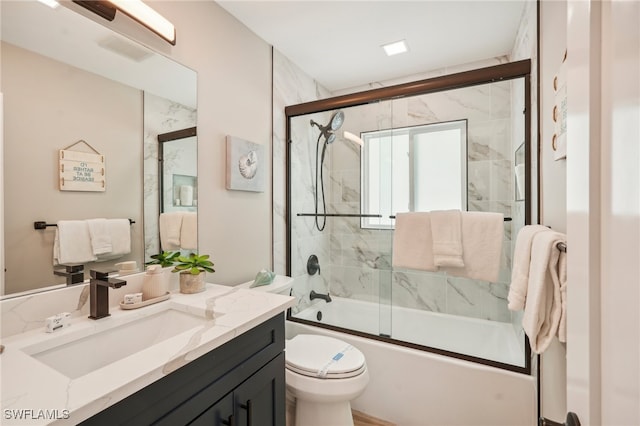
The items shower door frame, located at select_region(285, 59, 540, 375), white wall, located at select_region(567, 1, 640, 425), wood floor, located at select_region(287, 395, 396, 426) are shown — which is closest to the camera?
white wall, located at select_region(567, 1, 640, 425)

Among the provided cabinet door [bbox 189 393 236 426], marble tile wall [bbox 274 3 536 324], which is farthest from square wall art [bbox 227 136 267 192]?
cabinet door [bbox 189 393 236 426]

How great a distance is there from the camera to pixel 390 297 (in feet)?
7.83

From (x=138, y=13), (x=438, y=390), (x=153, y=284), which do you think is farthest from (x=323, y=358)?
(x=138, y=13)

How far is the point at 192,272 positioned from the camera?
1.41m

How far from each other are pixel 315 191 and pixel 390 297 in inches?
41.5

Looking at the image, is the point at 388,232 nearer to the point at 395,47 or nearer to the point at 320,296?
the point at 320,296

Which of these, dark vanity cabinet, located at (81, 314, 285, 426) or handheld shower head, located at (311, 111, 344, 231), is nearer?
dark vanity cabinet, located at (81, 314, 285, 426)

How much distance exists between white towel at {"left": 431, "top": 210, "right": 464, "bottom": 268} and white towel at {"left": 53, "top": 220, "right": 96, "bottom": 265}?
174cm

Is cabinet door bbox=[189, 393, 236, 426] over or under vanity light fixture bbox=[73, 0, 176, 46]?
under

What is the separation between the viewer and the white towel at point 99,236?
117 cm

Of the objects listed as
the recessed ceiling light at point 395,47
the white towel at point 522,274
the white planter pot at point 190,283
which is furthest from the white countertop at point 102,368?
the recessed ceiling light at point 395,47

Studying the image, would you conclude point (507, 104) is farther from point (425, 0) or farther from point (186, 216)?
point (186, 216)

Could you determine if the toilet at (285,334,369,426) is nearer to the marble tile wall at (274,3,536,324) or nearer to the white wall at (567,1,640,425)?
the marble tile wall at (274,3,536,324)

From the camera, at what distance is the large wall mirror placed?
0.97 m
